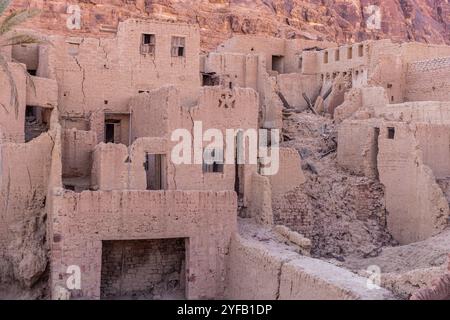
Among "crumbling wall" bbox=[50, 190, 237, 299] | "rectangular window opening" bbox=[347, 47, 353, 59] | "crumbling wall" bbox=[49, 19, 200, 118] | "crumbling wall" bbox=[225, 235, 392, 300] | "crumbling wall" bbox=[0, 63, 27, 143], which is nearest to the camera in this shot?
"crumbling wall" bbox=[225, 235, 392, 300]

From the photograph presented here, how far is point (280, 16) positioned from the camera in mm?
51219

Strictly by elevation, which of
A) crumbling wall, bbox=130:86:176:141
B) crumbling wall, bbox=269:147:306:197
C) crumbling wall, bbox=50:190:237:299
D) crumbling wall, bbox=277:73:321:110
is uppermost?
crumbling wall, bbox=277:73:321:110

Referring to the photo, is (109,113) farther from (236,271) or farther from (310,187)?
(236,271)

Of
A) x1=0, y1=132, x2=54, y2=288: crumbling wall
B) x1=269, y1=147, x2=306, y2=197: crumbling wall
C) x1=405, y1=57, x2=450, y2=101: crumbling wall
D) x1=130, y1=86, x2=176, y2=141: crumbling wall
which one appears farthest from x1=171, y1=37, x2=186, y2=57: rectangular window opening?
x1=405, y1=57, x2=450, y2=101: crumbling wall

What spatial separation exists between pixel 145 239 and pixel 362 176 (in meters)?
7.94

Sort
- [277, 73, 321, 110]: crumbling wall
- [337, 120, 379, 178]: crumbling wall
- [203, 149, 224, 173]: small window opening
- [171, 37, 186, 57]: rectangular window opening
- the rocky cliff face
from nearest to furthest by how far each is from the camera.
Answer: [203, 149, 224, 173]: small window opening < [337, 120, 379, 178]: crumbling wall < [171, 37, 186, 57]: rectangular window opening < [277, 73, 321, 110]: crumbling wall < the rocky cliff face

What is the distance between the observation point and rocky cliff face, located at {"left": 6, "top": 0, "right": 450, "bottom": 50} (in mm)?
42000

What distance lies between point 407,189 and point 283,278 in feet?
26.0

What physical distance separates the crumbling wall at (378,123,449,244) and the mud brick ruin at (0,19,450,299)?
4cm

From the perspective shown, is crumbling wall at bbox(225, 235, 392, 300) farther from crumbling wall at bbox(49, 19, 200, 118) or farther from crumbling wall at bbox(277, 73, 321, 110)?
crumbling wall at bbox(277, 73, 321, 110)

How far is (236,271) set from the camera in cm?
1584

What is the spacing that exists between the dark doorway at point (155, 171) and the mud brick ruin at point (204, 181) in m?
0.06

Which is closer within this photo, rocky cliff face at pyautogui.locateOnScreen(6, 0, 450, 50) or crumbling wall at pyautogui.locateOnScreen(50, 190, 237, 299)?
crumbling wall at pyautogui.locateOnScreen(50, 190, 237, 299)

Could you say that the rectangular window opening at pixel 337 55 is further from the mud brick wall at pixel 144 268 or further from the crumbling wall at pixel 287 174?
the mud brick wall at pixel 144 268
